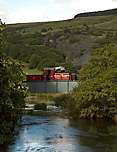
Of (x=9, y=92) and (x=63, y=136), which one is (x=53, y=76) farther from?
(x=9, y=92)

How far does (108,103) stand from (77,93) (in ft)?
23.4

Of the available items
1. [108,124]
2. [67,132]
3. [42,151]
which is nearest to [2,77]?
[42,151]

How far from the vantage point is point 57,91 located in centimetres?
15300

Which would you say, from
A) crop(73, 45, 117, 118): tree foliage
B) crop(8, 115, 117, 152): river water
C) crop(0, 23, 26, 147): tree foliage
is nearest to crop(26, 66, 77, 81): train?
crop(73, 45, 117, 118): tree foliage

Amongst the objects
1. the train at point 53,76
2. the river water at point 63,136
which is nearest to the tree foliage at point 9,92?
the river water at point 63,136

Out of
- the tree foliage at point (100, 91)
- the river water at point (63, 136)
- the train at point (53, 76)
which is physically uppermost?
the train at point (53, 76)

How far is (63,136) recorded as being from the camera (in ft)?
246

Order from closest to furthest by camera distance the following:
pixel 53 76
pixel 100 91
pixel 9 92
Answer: pixel 9 92
pixel 100 91
pixel 53 76

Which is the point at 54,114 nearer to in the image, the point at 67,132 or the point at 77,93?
the point at 77,93

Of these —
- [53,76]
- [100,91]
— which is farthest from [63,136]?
[53,76]

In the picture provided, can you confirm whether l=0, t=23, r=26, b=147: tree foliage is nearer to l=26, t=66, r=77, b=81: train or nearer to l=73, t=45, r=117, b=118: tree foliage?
l=73, t=45, r=117, b=118: tree foliage

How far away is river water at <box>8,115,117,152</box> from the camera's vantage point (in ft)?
213

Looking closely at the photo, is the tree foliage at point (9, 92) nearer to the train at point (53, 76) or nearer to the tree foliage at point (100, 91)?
the tree foliage at point (100, 91)

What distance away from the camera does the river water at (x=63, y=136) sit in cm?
6500
